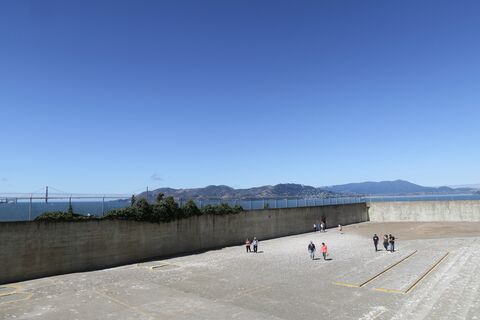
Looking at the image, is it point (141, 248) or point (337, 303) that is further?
point (141, 248)

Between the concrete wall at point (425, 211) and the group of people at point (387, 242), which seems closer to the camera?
the group of people at point (387, 242)

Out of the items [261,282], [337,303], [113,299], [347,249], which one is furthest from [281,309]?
[347,249]

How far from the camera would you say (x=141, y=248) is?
3012 centimetres

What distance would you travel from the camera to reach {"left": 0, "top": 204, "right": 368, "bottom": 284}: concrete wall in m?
23.4

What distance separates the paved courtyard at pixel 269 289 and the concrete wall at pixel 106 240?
4.80 ft

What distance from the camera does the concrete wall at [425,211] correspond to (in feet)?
176

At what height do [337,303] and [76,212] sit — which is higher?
[76,212]

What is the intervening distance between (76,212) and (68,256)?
3357mm

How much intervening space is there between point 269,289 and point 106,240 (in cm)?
1496

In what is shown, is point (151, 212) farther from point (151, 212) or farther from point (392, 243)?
point (392, 243)

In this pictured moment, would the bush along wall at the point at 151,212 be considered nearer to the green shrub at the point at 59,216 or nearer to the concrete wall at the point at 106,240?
the green shrub at the point at 59,216

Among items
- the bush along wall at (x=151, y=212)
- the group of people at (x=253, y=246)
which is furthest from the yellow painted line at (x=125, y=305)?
the group of people at (x=253, y=246)

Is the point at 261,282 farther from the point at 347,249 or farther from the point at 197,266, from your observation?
the point at 347,249

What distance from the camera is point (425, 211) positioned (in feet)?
187
